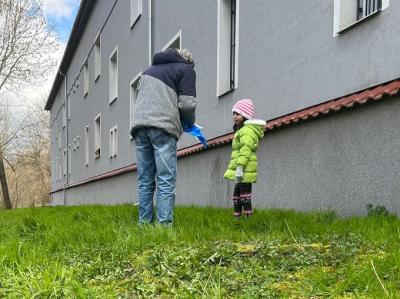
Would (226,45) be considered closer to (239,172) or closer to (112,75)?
(239,172)

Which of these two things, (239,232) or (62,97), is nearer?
(239,232)

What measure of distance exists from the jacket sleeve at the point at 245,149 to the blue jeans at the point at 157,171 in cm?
85

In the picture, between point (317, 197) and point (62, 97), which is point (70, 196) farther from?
point (317, 197)

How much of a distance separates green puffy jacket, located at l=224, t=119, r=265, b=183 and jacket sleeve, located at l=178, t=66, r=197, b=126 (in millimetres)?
865

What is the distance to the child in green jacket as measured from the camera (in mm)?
5164

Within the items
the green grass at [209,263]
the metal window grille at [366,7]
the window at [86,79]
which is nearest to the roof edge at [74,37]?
the window at [86,79]

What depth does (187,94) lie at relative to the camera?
4469 millimetres

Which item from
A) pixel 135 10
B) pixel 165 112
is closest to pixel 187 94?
pixel 165 112

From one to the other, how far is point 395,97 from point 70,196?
90.2 ft

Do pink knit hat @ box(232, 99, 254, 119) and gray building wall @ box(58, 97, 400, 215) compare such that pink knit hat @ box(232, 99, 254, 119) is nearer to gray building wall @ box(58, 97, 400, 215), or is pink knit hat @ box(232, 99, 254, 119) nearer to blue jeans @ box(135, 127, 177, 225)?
gray building wall @ box(58, 97, 400, 215)

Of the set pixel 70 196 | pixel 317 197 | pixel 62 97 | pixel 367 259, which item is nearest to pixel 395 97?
pixel 317 197

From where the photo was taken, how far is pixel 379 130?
477cm

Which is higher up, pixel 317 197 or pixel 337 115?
pixel 337 115

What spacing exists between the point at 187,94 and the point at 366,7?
2.64m
